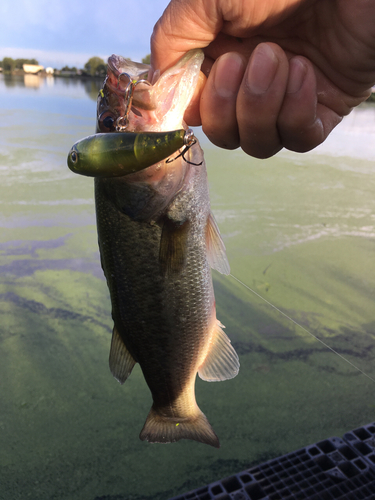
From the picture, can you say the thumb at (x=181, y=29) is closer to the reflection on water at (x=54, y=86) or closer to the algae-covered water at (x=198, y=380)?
the algae-covered water at (x=198, y=380)

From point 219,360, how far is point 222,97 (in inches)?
43.7

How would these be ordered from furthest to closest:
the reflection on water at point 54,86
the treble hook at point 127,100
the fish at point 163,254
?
the reflection on water at point 54,86
the fish at point 163,254
the treble hook at point 127,100

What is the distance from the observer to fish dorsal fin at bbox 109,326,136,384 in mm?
1621

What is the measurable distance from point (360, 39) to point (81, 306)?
2.59 meters

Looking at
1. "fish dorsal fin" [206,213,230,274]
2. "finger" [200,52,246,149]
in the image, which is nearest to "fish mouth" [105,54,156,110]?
"finger" [200,52,246,149]

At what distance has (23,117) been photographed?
9.87 metres

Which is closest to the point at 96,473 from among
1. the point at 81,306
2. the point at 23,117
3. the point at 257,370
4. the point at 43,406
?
the point at 43,406

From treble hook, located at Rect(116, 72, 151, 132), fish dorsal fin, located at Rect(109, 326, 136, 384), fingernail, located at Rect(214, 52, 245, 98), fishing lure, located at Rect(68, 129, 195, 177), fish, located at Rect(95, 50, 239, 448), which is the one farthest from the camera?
fish dorsal fin, located at Rect(109, 326, 136, 384)

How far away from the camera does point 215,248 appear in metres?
1.53

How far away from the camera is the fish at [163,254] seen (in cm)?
123

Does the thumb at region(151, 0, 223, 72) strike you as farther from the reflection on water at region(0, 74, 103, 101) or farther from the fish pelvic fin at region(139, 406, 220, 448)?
the reflection on water at region(0, 74, 103, 101)

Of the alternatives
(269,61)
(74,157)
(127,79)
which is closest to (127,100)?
(127,79)

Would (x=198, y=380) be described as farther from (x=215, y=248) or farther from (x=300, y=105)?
(x=300, y=105)

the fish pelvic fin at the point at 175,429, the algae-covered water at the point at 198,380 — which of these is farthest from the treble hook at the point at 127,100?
the algae-covered water at the point at 198,380
